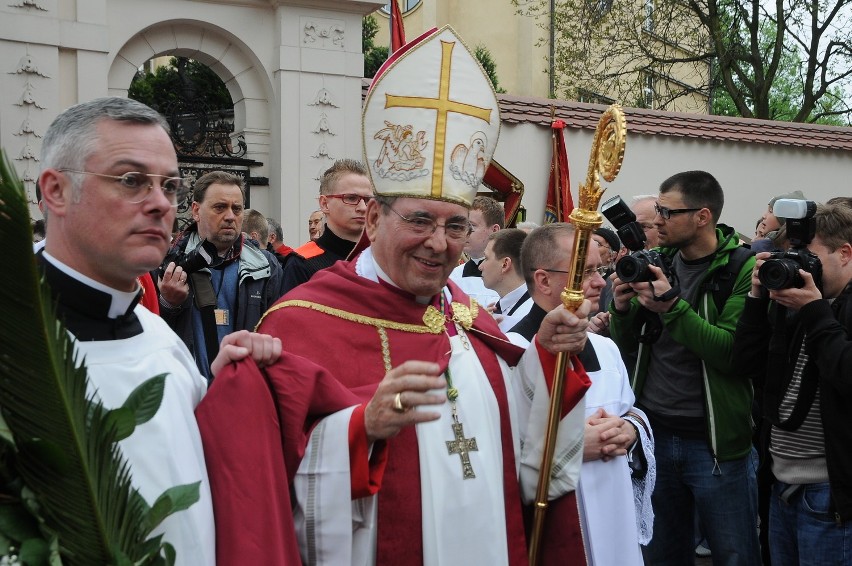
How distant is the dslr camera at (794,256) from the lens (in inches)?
169

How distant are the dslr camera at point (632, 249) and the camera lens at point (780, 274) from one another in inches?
26.5

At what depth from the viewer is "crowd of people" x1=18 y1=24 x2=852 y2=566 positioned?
240cm

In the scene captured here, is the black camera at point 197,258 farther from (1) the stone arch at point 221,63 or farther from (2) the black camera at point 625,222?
(1) the stone arch at point 221,63

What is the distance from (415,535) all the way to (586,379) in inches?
32.6

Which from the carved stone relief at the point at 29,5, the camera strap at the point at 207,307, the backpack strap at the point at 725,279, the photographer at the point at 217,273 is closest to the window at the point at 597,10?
the carved stone relief at the point at 29,5

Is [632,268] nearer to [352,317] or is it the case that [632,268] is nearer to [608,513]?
[608,513]

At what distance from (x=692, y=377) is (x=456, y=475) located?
7.75 ft

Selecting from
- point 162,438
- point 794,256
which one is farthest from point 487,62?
point 162,438

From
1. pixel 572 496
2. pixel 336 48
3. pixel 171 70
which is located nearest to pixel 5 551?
pixel 572 496

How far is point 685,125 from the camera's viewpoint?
1527 cm

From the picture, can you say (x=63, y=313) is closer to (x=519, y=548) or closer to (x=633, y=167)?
(x=519, y=548)

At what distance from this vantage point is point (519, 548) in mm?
3348

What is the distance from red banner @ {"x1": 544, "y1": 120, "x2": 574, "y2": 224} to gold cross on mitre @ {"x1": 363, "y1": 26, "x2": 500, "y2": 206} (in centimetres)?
892

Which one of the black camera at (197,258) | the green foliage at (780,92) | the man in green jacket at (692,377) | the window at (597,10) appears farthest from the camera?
the green foliage at (780,92)
